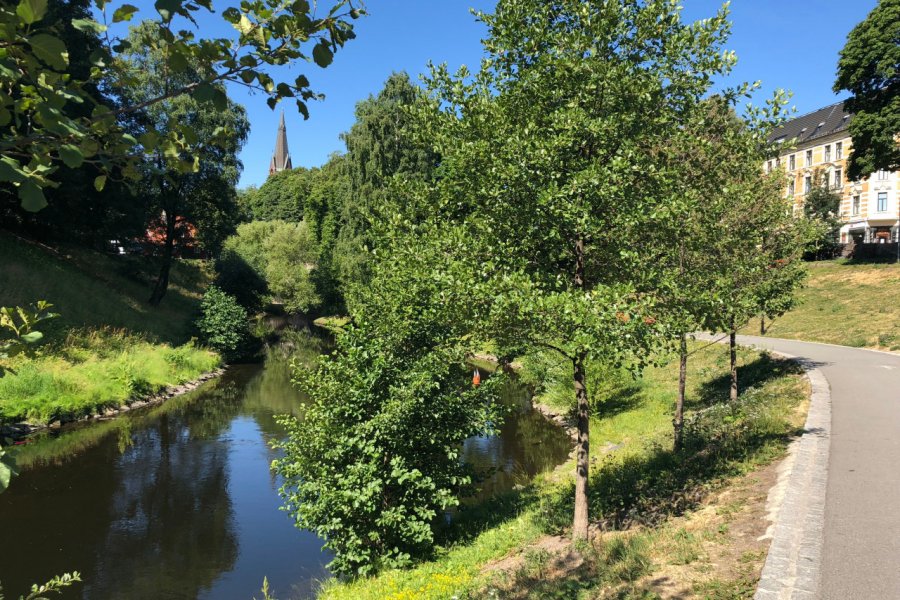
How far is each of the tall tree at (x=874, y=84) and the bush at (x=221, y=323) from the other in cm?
3940

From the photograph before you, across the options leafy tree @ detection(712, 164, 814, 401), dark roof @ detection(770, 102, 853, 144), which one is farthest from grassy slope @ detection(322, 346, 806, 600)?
dark roof @ detection(770, 102, 853, 144)

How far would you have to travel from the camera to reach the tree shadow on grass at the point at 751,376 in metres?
17.9

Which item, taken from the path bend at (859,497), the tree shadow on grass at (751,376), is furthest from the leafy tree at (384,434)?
the tree shadow on grass at (751,376)

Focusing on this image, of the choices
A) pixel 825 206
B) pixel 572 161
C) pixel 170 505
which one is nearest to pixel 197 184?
pixel 170 505

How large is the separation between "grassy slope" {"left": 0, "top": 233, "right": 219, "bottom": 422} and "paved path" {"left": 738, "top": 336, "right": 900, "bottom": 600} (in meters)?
23.6

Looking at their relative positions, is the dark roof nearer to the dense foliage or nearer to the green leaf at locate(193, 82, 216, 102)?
the dense foliage

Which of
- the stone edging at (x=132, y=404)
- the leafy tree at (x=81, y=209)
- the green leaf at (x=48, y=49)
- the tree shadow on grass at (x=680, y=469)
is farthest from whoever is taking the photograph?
the leafy tree at (x=81, y=209)

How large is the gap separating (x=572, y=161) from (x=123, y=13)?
6462 millimetres

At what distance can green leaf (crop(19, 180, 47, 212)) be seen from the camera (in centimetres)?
242

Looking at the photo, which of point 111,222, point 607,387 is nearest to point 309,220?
point 111,222

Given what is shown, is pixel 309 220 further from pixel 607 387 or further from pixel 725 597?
pixel 725 597

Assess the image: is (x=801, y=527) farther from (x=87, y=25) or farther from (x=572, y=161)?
(x=87, y=25)

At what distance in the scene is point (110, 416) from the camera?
23.6m

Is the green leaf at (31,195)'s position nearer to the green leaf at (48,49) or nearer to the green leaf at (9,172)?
the green leaf at (9,172)
